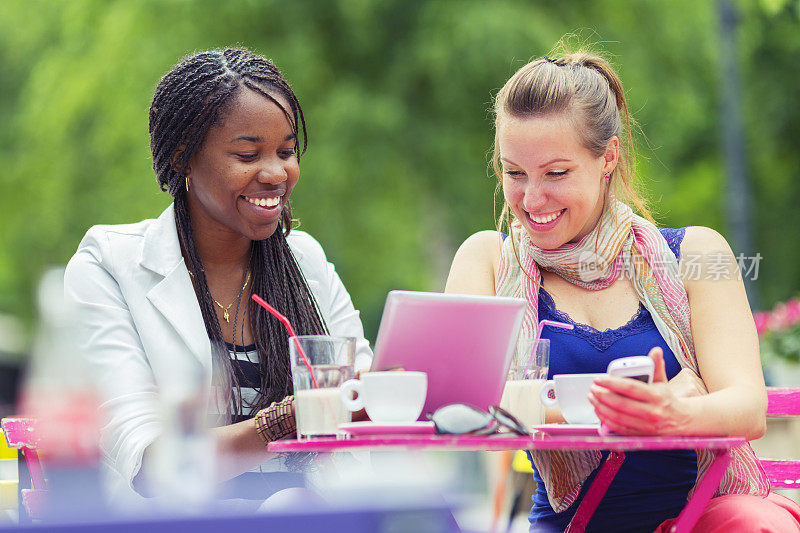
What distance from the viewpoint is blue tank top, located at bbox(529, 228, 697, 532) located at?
2855 millimetres

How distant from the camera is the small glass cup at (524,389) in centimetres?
246

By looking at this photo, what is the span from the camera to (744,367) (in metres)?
2.65

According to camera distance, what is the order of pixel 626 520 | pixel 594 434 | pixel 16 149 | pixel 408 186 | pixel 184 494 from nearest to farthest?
1. pixel 184 494
2. pixel 594 434
3. pixel 626 520
4. pixel 408 186
5. pixel 16 149

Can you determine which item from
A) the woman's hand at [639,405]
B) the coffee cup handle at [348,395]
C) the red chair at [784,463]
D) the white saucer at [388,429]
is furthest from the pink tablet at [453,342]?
the red chair at [784,463]

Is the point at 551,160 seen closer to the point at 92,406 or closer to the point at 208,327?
the point at 208,327

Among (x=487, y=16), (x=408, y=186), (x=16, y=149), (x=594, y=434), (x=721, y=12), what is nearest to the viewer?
(x=594, y=434)

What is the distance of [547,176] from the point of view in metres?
2.93

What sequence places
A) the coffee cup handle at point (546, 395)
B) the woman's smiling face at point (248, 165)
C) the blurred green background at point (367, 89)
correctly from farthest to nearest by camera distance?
the blurred green background at point (367, 89) → the woman's smiling face at point (248, 165) → the coffee cup handle at point (546, 395)

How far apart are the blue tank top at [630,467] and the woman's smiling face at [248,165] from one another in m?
0.92

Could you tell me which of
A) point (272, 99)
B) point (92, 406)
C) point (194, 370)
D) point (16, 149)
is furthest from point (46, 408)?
point (16, 149)

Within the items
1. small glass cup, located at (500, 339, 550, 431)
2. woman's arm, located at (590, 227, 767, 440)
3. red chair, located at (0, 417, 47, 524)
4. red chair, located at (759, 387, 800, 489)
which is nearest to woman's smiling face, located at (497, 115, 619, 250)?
woman's arm, located at (590, 227, 767, 440)

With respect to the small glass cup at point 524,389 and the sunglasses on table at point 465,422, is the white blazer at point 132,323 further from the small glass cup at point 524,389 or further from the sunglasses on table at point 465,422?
the sunglasses on table at point 465,422

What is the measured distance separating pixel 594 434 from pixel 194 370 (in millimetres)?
1068

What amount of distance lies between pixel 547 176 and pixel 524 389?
72 centimetres
